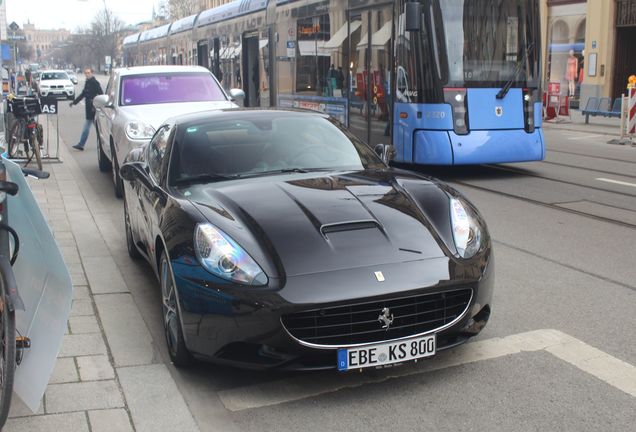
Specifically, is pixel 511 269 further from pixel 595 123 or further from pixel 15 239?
pixel 595 123

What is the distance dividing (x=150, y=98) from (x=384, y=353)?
8.27m

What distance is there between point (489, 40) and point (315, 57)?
4421 millimetres

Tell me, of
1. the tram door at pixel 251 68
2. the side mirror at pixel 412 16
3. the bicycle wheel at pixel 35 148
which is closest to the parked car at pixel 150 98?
the bicycle wheel at pixel 35 148

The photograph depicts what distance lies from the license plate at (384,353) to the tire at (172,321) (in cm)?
95

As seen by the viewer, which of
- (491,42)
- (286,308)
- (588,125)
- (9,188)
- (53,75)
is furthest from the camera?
(53,75)

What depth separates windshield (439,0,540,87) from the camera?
10.9 m

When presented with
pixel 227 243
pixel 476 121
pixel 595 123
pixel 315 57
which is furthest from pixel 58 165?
pixel 595 123

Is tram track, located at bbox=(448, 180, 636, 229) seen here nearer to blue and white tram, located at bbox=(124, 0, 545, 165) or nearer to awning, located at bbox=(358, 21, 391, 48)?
blue and white tram, located at bbox=(124, 0, 545, 165)

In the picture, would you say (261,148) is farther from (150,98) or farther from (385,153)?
(150,98)

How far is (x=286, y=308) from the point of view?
12.2ft

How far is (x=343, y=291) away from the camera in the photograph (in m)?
3.77

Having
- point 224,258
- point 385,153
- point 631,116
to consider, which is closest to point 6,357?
point 224,258

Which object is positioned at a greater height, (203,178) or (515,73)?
(515,73)

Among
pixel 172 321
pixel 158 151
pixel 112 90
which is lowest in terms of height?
pixel 172 321
